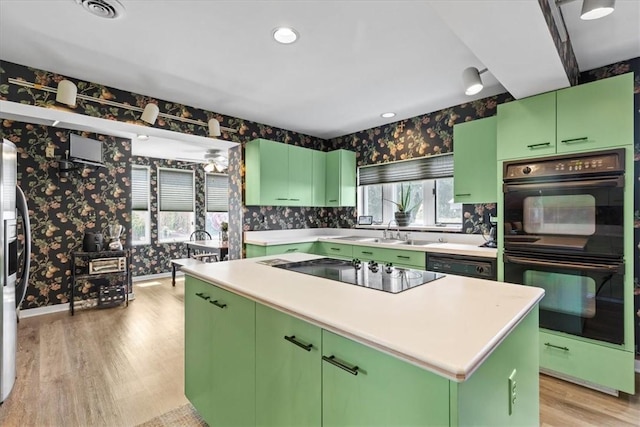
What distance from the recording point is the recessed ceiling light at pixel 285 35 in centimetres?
202

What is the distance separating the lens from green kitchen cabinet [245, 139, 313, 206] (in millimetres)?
3777

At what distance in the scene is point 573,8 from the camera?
1793 millimetres

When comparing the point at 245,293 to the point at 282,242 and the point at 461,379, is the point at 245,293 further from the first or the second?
the point at 282,242

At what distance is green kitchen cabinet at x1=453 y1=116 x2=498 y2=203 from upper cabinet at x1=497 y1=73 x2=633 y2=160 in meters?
0.29

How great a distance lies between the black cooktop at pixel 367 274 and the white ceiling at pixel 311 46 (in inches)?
48.9

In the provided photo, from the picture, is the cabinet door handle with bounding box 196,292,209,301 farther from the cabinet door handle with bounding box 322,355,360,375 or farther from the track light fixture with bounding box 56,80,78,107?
the track light fixture with bounding box 56,80,78,107

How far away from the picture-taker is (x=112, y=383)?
2303mm

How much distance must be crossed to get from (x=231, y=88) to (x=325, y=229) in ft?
8.49

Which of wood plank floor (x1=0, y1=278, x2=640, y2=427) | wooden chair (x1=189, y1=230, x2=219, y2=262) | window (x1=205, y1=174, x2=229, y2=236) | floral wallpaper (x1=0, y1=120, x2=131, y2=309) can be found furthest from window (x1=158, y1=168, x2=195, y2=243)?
wood plank floor (x1=0, y1=278, x2=640, y2=427)

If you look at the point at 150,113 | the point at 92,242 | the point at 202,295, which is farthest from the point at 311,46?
the point at 92,242

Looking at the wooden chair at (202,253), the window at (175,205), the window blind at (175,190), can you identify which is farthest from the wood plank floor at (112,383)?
the window blind at (175,190)

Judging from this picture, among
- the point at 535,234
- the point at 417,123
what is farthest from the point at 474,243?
the point at 417,123

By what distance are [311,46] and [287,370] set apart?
2036 millimetres

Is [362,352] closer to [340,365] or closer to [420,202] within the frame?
[340,365]
